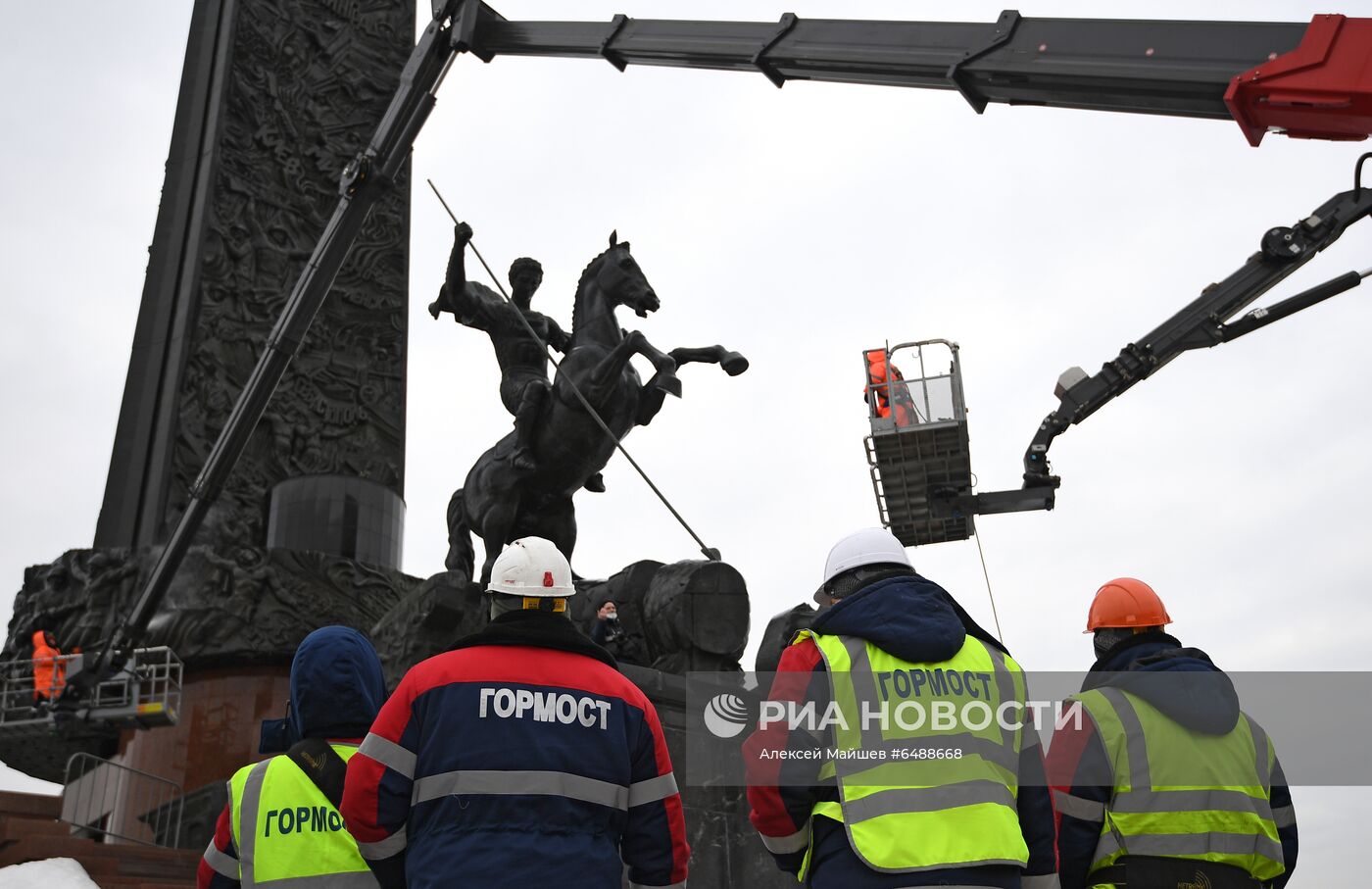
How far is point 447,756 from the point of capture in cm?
319

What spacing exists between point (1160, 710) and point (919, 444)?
578 inches

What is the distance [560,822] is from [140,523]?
1543cm

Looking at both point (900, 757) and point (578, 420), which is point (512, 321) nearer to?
point (578, 420)

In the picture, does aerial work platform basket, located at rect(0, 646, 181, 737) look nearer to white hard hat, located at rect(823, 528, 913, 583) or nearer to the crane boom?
the crane boom

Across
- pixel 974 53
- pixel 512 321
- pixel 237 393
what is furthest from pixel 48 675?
pixel 974 53

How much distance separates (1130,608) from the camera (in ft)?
13.6

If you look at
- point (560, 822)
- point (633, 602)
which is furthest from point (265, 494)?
point (560, 822)

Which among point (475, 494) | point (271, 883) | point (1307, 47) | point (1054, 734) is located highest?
point (1307, 47)

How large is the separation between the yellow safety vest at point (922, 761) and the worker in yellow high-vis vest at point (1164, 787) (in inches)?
21.7

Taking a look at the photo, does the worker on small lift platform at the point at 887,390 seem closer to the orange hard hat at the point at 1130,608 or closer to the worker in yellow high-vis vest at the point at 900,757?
→ the orange hard hat at the point at 1130,608

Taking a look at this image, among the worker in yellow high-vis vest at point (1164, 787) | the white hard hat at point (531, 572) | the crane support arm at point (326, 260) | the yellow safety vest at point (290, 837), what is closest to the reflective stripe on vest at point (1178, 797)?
the worker in yellow high-vis vest at point (1164, 787)

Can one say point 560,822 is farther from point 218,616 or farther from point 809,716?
point 218,616

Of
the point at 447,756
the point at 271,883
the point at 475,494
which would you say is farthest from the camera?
the point at 475,494

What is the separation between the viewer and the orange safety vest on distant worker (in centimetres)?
1414
